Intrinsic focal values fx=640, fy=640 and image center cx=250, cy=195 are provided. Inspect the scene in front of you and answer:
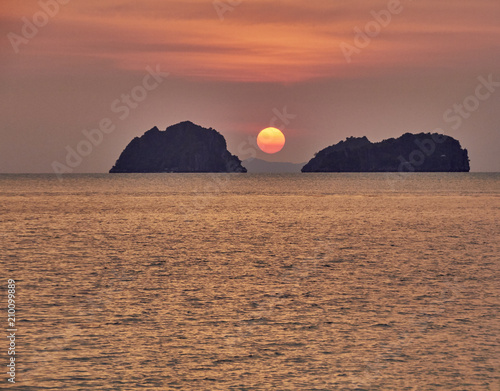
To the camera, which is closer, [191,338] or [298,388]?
[298,388]

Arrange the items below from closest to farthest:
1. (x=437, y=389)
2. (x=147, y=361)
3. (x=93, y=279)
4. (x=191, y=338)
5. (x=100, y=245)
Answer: (x=437, y=389) < (x=147, y=361) < (x=191, y=338) < (x=93, y=279) < (x=100, y=245)

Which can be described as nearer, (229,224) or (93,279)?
(93,279)

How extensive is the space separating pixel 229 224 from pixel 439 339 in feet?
203

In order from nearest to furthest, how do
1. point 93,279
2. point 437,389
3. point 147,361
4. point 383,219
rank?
point 437,389 < point 147,361 < point 93,279 < point 383,219

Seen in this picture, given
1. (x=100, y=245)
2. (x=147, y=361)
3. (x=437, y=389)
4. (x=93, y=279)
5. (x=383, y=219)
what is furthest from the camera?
(x=383, y=219)

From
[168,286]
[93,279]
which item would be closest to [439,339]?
[168,286]

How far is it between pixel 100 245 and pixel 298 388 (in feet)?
142

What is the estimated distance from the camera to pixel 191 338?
81.7 ft

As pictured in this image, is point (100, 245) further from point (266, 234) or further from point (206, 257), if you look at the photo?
point (266, 234)

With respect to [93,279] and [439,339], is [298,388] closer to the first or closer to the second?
[439,339]

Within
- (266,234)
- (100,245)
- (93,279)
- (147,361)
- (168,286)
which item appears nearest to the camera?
(147,361)

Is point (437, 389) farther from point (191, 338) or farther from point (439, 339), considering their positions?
point (191, 338)

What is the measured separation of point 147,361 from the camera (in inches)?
869

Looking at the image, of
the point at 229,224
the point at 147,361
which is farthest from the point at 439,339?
the point at 229,224
